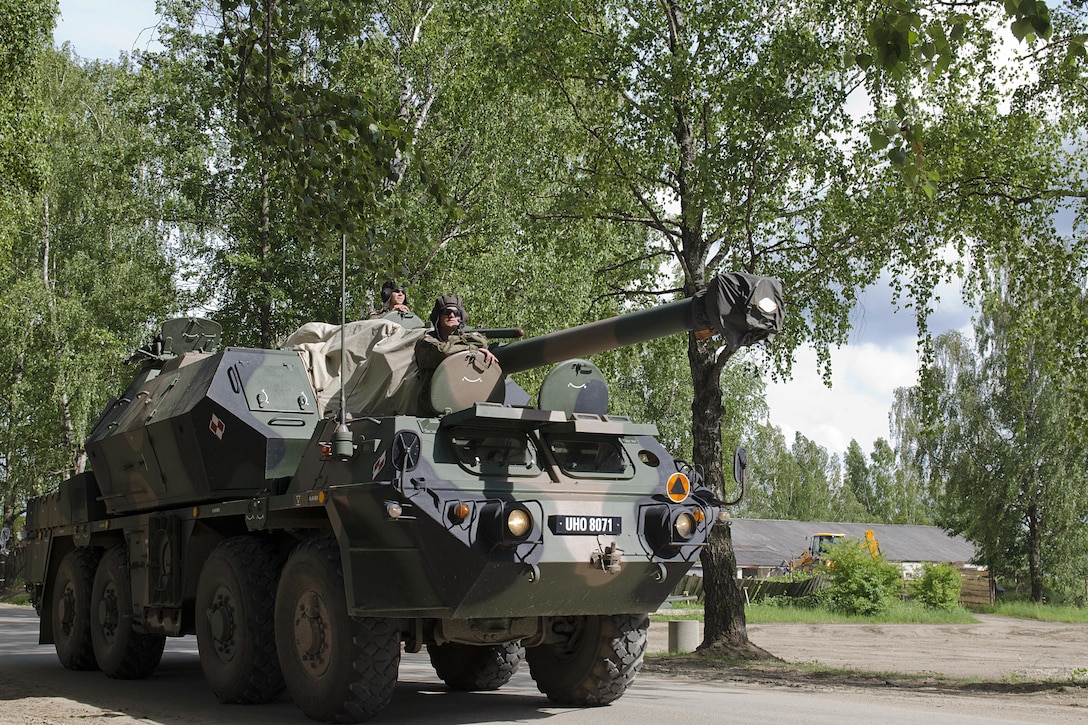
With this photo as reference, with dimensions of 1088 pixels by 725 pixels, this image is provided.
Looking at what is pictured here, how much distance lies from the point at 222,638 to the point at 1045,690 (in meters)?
7.00

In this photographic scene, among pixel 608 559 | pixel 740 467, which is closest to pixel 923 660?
pixel 740 467

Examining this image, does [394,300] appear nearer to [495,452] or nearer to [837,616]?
[495,452]

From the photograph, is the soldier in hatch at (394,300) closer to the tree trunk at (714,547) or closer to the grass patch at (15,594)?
the tree trunk at (714,547)

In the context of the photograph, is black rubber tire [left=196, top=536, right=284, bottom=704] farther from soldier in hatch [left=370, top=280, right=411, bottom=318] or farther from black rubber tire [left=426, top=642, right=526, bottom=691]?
soldier in hatch [left=370, top=280, right=411, bottom=318]

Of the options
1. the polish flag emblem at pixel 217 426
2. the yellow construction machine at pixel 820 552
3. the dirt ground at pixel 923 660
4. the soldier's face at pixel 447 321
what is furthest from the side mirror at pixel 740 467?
the yellow construction machine at pixel 820 552

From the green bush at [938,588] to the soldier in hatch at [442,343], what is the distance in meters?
25.3

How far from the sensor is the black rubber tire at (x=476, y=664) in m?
9.62

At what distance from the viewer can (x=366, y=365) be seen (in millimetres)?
9219

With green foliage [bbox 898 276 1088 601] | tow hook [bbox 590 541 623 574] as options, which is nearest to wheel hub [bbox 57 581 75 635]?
tow hook [bbox 590 541 623 574]

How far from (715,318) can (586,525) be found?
60.4 inches

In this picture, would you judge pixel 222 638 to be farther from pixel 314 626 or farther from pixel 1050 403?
pixel 1050 403

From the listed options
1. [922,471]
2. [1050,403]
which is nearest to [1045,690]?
[1050,403]

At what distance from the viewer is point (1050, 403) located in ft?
121

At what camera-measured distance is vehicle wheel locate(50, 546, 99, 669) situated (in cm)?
1096
